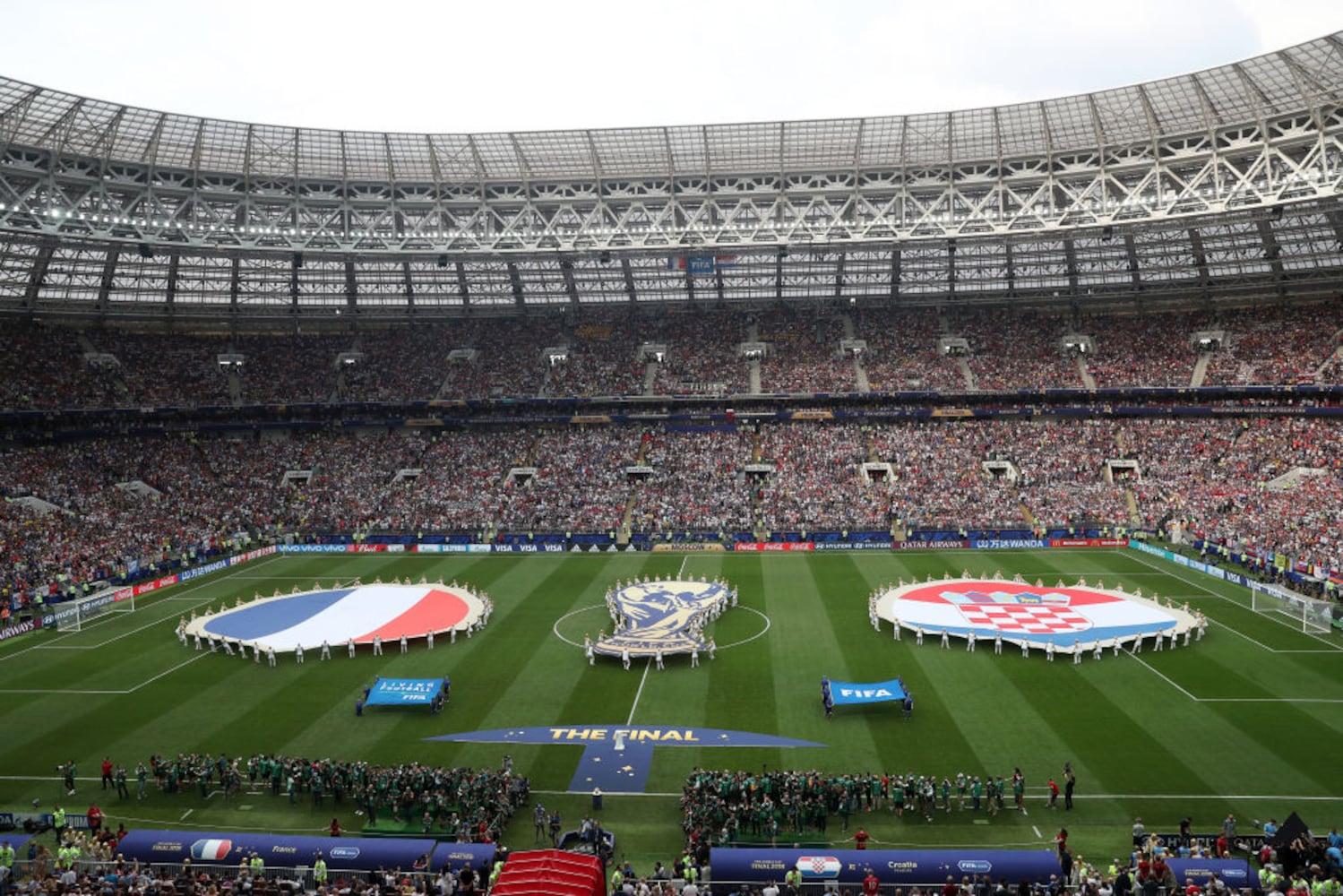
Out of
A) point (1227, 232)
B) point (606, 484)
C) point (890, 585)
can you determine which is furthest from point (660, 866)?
point (1227, 232)

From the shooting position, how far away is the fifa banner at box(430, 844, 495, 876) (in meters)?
19.4

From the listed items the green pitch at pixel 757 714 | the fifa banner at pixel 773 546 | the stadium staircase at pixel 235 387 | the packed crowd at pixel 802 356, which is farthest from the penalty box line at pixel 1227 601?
the stadium staircase at pixel 235 387

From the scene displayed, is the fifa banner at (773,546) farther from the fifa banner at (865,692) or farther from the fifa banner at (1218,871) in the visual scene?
the fifa banner at (1218,871)

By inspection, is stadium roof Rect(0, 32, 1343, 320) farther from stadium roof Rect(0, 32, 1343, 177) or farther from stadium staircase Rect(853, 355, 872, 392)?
stadium staircase Rect(853, 355, 872, 392)

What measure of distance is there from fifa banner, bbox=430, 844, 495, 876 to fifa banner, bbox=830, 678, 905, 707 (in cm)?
1340

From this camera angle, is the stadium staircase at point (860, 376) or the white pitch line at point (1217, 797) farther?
the stadium staircase at point (860, 376)

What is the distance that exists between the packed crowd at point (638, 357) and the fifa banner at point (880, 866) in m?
55.4

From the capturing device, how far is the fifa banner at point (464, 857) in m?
19.4

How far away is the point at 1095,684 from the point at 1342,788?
332 inches

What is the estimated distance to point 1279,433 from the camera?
2351 inches

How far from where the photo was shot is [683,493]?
64250mm

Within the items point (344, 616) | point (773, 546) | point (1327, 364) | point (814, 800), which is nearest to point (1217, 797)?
point (814, 800)

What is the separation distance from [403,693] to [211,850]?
10721mm

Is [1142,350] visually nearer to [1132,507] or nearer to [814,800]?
[1132,507]
